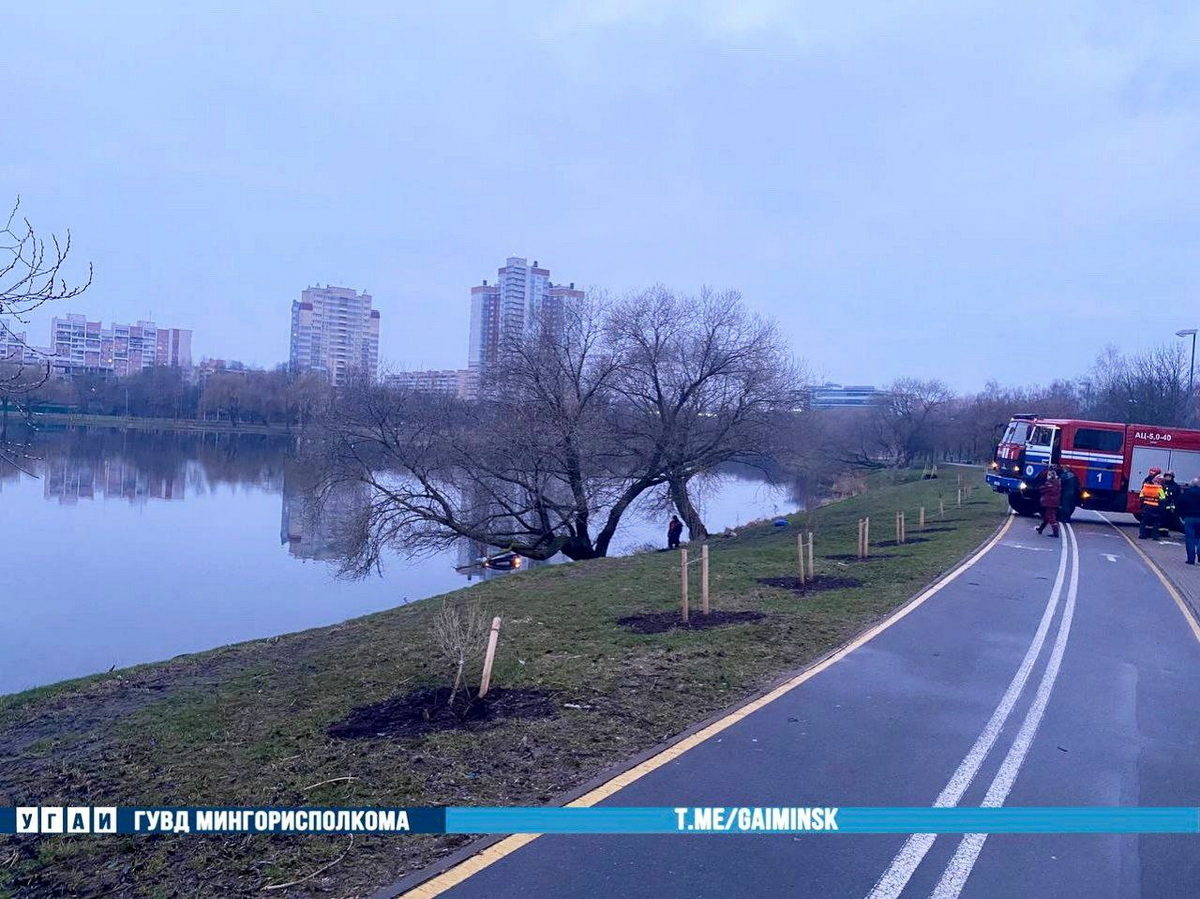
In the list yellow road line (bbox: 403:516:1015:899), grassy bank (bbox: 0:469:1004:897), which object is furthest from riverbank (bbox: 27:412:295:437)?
yellow road line (bbox: 403:516:1015:899)

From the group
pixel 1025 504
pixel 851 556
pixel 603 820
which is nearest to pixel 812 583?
pixel 851 556

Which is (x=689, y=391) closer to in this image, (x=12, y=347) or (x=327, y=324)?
(x=12, y=347)

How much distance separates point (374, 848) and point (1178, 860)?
4.37 metres

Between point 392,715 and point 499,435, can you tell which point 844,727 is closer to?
point 392,715

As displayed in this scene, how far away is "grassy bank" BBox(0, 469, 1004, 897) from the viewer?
5.04 m

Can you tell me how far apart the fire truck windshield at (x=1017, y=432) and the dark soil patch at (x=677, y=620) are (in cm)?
2093

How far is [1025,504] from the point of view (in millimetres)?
29172

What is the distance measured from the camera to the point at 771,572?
1638cm

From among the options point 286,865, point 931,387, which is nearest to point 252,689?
point 286,865

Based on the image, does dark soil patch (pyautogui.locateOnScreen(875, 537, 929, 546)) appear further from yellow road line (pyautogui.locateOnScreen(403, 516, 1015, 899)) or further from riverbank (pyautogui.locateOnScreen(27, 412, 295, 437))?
riverbank (pyautogui.locateOnScreen(27, 412, 295, 437))

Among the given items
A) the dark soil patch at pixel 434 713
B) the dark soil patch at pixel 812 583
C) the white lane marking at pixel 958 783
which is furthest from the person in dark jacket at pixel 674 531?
the dark soil patch at pixel 434 713

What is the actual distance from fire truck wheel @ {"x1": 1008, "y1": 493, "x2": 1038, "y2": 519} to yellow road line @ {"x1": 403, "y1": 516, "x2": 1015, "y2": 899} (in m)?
19.4

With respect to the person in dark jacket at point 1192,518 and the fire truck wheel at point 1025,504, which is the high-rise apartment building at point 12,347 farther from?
the fire truck wheel at point 1025,504

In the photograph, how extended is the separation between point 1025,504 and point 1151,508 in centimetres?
477
